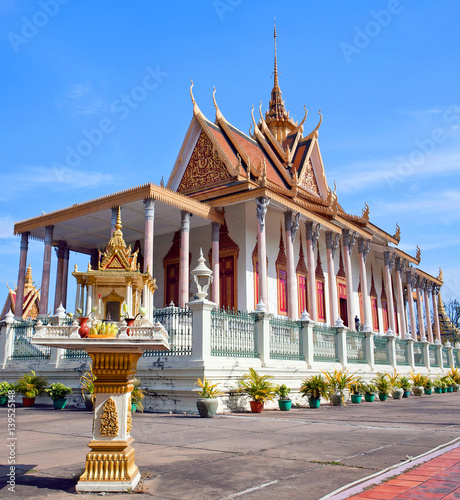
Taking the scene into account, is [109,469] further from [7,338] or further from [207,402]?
[7,338]

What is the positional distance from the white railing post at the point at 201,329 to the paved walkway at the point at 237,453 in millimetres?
1299

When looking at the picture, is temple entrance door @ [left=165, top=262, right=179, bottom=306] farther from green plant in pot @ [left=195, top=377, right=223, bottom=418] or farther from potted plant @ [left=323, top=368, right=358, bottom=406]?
green plant in pot @ [left=195, top=377, right=223, bottom=418]

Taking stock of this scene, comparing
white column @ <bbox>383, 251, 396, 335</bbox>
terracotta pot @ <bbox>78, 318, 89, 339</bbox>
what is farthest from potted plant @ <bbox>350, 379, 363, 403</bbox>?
white column @ <bbox>383, 251, 396, 335</bbox>

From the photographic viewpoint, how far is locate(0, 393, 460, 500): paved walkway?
382cm

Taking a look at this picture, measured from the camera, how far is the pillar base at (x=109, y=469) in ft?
12.6

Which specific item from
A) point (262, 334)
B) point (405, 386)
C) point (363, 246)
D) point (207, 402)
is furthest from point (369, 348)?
point (207, 402)

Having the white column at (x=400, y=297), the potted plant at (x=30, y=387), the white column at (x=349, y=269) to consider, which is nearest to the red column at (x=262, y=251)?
the white column at (x=349, y=269)

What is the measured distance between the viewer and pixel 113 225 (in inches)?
715

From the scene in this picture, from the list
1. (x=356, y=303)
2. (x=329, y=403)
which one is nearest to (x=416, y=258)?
(x=356, y=303)

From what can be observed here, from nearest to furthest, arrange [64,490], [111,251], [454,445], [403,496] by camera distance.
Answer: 1. [403,496]
2. [64,490]
3. [454,445]
4. [111,251]

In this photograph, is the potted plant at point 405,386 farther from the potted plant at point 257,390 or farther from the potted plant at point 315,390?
the potted plant at point 257,390

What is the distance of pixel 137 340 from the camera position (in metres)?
4.18

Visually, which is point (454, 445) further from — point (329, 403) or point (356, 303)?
point (356, 303)

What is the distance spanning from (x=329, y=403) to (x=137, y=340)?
9602mm
